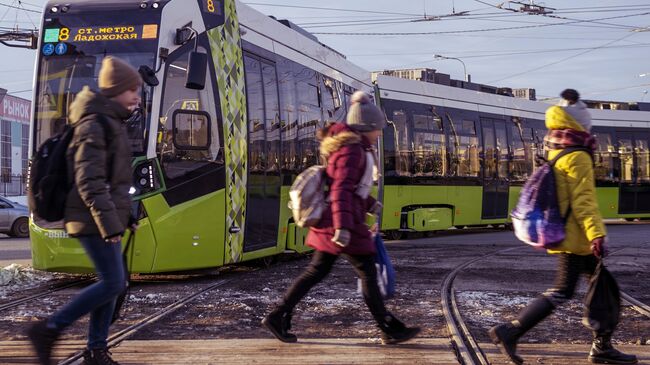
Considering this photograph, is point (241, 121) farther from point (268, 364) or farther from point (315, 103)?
point (268, 364)

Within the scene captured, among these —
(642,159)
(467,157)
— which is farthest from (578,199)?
(642,159)

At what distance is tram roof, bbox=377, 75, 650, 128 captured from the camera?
18.1m

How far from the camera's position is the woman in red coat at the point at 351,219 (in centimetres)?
512

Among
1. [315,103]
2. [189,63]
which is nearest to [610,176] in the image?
[315,103]

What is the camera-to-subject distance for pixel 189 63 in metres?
8.47

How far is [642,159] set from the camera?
25.5 m

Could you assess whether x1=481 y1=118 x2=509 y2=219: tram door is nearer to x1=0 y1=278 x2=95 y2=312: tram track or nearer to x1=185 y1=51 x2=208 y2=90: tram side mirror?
x1=0 y1=278 x2=95 y2=312: tram track

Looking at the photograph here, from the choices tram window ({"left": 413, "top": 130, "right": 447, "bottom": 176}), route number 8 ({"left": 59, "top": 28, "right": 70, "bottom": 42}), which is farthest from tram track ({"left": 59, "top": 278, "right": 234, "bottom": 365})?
tram window ({"left": 413, "top": 130, "right": 447, "bottom": 176})

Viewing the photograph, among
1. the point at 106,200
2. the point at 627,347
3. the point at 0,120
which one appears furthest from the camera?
the point at 0,120

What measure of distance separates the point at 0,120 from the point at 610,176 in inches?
1882

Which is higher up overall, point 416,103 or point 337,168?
point 416,103

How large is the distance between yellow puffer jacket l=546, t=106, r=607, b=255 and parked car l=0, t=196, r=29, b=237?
18.8 meters

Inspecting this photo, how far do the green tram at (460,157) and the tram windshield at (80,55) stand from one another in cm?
895

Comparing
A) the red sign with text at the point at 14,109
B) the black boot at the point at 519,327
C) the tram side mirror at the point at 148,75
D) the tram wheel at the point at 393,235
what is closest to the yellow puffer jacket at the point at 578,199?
the black boot at the point at 519,327
